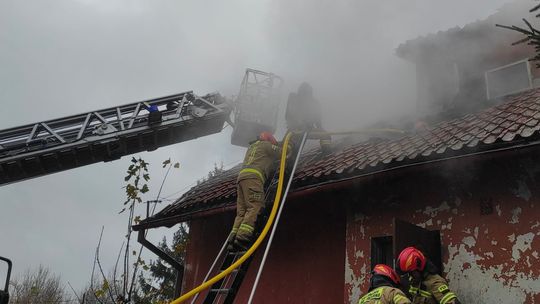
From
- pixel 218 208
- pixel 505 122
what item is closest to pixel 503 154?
pixel 505 122

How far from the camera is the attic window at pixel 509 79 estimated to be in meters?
6.88

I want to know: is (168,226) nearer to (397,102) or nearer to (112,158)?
(112,158)

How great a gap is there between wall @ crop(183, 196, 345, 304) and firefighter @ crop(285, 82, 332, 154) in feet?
3.04

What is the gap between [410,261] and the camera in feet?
13.1

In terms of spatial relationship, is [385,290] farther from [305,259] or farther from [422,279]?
[305,259]

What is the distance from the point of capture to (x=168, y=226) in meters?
8.62

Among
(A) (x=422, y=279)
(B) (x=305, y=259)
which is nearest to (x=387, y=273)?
(A) (x=422, y=279)

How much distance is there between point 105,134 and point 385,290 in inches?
194

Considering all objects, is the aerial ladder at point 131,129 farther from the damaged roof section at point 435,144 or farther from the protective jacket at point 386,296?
the protective jacket at point 386,296

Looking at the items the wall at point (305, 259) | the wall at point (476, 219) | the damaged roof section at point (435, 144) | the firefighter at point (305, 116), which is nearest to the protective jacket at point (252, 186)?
the damaged roof section at point (435, 144)

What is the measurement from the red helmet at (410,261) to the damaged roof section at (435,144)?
100 cm

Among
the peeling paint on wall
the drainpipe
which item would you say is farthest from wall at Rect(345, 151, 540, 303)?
the drainpipe

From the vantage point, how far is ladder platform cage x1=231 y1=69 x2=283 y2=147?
8422mm

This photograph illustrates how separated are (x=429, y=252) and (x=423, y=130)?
1806 mm
